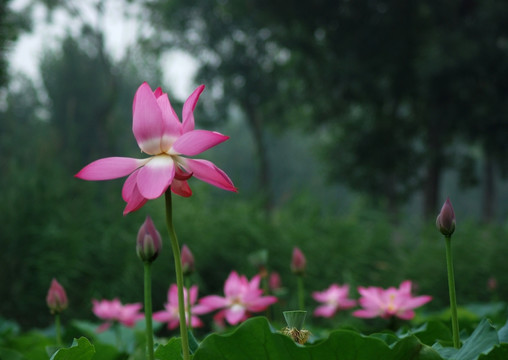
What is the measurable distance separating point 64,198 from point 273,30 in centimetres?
1279

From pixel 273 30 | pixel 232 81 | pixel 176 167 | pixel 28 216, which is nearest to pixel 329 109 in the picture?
pixel 273 30

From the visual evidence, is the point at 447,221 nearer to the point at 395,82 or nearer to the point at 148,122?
the point at 148,122

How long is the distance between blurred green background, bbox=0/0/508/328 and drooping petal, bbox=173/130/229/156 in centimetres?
307

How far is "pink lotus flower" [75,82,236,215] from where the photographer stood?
862 mm

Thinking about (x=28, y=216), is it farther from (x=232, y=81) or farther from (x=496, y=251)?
(x=232, y=81)

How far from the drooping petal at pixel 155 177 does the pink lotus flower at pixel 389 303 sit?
3.46 ft

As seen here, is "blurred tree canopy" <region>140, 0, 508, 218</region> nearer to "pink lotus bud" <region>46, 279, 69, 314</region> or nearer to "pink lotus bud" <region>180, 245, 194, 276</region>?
"pink lotus bud" <region>180, 245, 194, 276</region>

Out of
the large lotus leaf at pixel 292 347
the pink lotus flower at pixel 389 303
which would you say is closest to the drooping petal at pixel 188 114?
the large lotus leaf at pixel 292 347

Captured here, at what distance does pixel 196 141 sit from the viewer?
866 millimetres

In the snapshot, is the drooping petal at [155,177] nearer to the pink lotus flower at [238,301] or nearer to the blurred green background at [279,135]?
the pink lotus flower at [238,301]

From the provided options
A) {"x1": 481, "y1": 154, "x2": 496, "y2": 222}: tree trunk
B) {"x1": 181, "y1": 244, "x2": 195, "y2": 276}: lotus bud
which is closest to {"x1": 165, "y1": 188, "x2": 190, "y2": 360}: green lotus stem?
{"x1": 181, "y1": 244, "x2": 195, "y2": 276}: lotus bud

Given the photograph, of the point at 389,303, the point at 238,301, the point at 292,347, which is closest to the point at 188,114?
the point at 292,347

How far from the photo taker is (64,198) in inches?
204

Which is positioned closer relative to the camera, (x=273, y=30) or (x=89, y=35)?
(x=273, y=30)
